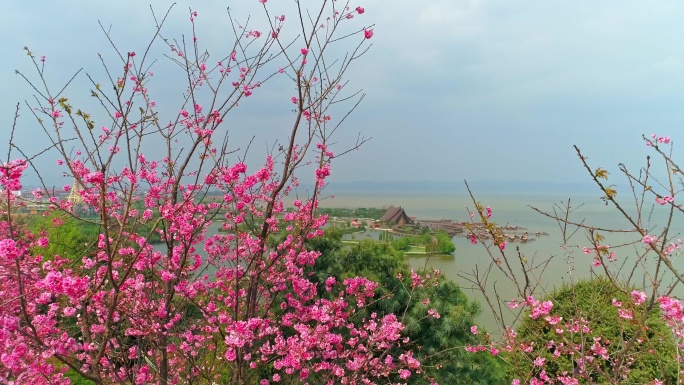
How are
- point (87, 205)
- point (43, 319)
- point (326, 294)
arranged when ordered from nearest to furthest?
point (43, 319)
point (87, 205)
point (326, 294)

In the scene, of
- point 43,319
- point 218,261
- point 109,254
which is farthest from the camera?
point 218,261

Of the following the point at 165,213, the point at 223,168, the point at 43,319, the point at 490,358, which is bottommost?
the point at 490,358

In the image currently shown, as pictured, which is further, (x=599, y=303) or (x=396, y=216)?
(x=396, y=216)

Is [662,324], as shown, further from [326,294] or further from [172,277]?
[172,277]

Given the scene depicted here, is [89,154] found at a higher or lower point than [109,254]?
higher

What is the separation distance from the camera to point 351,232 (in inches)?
208

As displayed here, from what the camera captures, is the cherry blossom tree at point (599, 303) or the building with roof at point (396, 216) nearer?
the cherry blossom tree at point (599, 303)

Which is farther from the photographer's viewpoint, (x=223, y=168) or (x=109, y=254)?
(x=223, y=168)

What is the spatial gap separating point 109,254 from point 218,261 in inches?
79.1

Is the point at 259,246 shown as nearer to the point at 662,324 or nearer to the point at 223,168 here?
the point at 223,168

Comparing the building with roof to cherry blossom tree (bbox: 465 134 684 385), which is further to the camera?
the building with roof

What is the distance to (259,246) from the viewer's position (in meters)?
2.92

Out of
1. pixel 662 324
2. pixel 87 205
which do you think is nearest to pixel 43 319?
pixel 87 205

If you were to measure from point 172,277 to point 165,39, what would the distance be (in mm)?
1960
